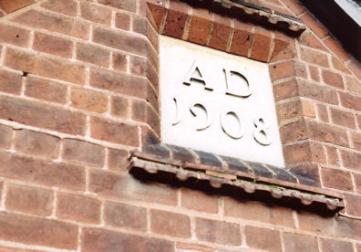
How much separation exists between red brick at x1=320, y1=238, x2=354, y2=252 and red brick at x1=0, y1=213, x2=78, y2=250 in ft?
3.61

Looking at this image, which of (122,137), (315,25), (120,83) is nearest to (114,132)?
(122,137)

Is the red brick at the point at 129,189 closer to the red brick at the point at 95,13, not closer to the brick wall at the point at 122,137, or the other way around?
the brick wall at the point at 122,137

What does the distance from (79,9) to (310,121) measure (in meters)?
1.24

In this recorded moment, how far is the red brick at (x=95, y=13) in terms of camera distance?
3451 mm

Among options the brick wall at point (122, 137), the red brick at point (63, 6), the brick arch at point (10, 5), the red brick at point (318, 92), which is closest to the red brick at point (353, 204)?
the brick wall at point (122, 137)

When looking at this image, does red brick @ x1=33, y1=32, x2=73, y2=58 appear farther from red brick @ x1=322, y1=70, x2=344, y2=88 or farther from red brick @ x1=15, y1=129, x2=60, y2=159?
red brick @ x1=322, y1=70, x2=344, y2=88

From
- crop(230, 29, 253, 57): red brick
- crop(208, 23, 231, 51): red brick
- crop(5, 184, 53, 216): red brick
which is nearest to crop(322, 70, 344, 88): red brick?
crop(230, 29, 253, 57): red brick

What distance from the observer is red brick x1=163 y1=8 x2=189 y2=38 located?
3.76 m

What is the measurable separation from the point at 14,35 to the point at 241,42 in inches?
49.9

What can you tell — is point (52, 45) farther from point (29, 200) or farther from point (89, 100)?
point (29, 200)

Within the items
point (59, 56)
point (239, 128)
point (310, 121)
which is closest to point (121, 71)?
point (59, 56)

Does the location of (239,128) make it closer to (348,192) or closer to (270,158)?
(270,158)

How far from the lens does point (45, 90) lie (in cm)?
307

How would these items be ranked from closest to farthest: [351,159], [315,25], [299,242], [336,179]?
[299,242] → [336,179] → [351,159] → [315,25]
